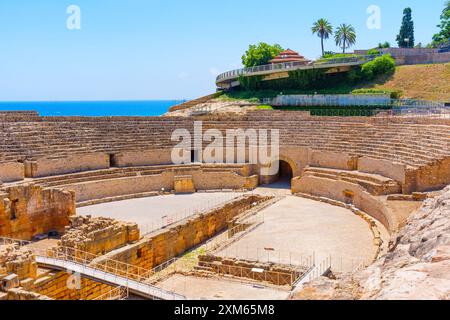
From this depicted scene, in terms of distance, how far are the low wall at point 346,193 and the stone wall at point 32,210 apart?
12.8m

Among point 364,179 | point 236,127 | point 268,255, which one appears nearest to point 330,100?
point 236,127

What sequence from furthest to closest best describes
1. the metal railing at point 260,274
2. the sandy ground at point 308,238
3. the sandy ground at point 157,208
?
the sandy ground at point 157,208 → the sandy ground at point 308,238 → the metal railing at point 260,274

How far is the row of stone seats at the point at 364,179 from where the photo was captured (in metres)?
21.7

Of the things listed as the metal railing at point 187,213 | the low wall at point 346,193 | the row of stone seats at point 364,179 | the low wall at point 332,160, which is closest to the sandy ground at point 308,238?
the low wall at point 346,193

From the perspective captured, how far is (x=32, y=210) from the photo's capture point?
66.0ft

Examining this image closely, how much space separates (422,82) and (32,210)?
32.2m

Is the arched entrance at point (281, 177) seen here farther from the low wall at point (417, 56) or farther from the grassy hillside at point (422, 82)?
the low wall at point (417, 56)

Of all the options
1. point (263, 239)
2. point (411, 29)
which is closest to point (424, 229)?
point (263, 239)

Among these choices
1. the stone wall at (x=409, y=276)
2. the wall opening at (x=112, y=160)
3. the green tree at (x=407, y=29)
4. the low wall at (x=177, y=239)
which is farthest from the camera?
the green tree at (x=407, y=29)

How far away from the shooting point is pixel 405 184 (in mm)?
21047

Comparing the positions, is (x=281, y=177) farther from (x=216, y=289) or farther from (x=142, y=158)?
(x=216, y=289)

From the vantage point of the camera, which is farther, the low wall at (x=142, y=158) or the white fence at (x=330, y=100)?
the white fence at (x=330, y=100)

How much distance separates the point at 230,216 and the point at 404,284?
1845 cm

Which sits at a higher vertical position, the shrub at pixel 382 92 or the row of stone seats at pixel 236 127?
the shrub at pixel 382 92
